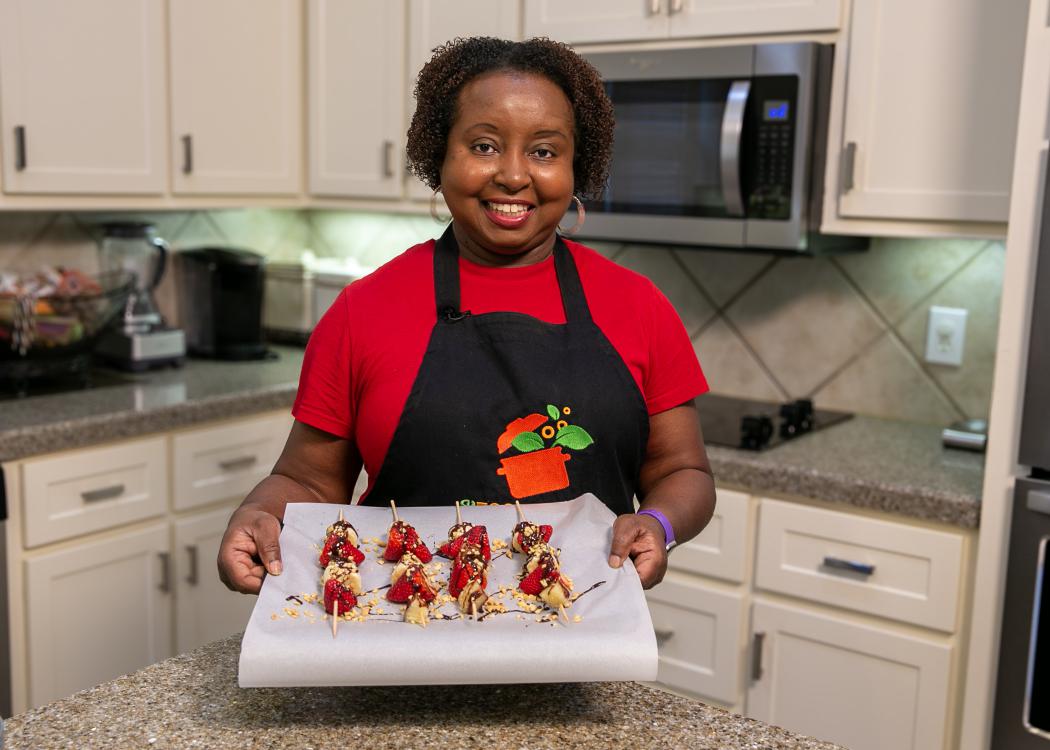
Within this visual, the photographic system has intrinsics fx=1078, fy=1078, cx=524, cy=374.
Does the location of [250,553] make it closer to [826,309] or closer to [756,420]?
[756,420]

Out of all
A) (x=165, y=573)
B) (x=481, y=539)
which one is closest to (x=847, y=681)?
(x=481, y=539)

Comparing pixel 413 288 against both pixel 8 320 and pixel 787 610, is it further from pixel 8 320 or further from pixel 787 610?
pixel 8 320

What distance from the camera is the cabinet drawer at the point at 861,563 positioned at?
190 centimetres

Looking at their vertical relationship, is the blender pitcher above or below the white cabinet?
below

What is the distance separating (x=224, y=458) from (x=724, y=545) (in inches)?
45.5

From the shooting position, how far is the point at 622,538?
1.03 meters

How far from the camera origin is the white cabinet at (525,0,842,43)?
6.97 feet

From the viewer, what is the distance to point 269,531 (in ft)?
3.42

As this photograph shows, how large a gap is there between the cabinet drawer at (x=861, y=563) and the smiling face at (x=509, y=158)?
39.3 inches

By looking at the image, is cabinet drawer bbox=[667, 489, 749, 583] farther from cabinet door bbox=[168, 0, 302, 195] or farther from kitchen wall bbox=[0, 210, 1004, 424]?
cabinet door bbox=[168, 0, 302, 195]

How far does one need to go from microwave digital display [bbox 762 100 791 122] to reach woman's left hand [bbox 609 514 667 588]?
1309 millimetres

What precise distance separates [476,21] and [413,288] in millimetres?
1458

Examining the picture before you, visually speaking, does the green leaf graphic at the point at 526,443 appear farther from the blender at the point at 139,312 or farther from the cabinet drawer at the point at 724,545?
the blender at the point at 139,312

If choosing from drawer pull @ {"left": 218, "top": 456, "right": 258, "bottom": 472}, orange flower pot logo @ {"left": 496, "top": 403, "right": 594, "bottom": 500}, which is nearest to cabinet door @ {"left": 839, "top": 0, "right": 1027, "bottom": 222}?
orange flower pot logo @ {"left": 496, "top": 403, "right": 594, "bottom": 500}
